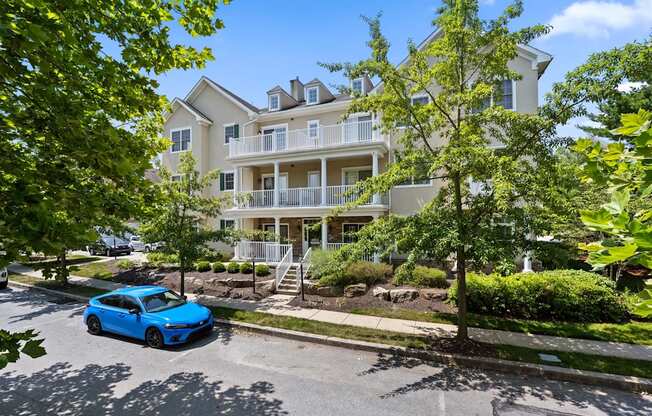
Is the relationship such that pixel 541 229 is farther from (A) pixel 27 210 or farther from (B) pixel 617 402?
(A) pixel 27 210

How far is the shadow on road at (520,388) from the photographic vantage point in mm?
5488

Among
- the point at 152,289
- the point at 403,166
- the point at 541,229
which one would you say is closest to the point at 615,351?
the point at 541,229

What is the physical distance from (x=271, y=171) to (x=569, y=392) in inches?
744

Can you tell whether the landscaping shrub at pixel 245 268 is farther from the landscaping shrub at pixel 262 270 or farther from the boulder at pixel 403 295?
the boulder at pixel 403 295

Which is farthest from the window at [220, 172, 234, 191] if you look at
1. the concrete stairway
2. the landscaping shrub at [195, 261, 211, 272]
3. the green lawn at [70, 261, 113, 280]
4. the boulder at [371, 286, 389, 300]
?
the boulder at [371, 286, 389, 300]

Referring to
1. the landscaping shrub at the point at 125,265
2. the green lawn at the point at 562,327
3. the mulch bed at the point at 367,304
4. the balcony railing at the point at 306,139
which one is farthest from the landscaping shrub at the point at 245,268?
the landscaping shrub at the point at 125,265

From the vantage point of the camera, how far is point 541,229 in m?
6.37

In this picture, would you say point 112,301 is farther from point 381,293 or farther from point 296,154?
point 296,154

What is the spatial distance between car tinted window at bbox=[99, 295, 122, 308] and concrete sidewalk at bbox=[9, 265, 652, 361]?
11.3 feet

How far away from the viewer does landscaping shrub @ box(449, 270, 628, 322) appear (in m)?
9.14

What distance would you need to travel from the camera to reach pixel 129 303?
8938 mm

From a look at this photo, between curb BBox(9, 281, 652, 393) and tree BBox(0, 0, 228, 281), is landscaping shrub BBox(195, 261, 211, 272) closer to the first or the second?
curb BBox(9, 281, 652, 393)

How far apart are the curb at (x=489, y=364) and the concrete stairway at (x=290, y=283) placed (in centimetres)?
410

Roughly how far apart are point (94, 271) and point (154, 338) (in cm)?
1536
